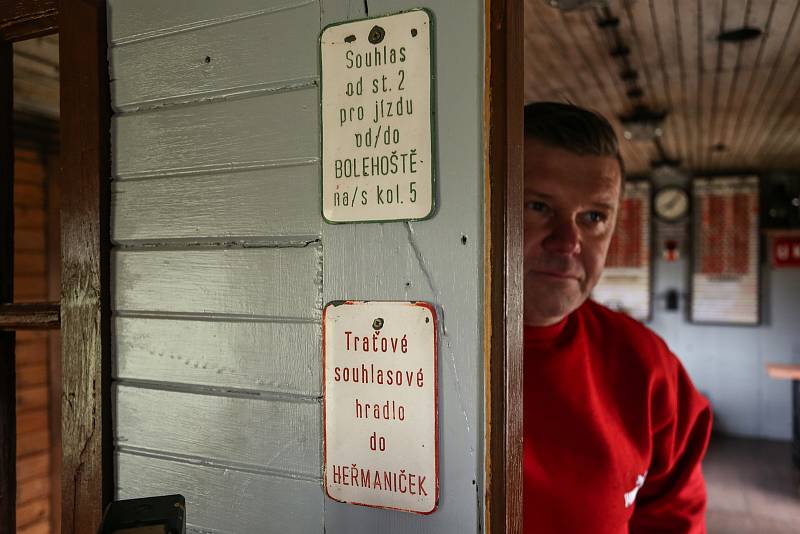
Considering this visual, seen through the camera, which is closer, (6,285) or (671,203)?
(6,285)

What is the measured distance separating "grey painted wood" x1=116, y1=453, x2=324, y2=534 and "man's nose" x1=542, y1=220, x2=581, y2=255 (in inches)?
31.0

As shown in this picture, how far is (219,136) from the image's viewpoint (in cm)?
118

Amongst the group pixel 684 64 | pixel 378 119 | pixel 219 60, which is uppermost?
pixel 684 64

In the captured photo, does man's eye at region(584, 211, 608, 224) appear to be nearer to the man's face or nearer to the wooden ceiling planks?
the man's face

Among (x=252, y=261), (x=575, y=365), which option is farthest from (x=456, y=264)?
(x=575, y=365)

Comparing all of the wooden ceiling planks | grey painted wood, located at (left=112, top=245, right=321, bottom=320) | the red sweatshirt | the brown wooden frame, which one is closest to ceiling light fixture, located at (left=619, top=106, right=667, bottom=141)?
the wooden ceiling planks

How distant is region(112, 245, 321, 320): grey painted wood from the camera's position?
1.10 meters

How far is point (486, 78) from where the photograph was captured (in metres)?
0.97

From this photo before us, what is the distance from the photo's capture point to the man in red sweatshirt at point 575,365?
4.77ft

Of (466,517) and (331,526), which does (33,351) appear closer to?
(331,526)

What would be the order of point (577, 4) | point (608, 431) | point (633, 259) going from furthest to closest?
point (633, 259) < point (577, 4) < point (608, 431)

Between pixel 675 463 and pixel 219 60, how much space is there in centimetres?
170

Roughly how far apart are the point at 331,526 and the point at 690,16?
9.26ft

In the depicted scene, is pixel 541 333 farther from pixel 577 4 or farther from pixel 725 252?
pixel 725 252
